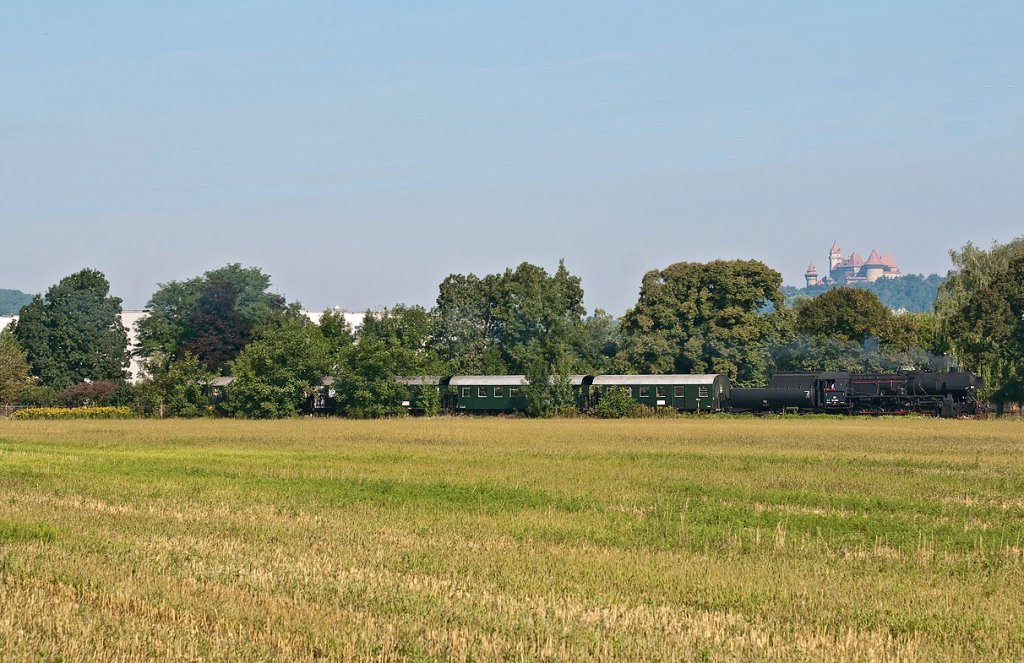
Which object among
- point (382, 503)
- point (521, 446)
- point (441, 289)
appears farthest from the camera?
point (441, 289)

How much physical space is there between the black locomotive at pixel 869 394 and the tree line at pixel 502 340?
9.68m

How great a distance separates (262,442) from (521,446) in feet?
45.0

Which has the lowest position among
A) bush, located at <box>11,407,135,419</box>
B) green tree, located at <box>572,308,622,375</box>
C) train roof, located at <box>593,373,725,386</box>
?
bush, located at <box>11,407,135,419</box>

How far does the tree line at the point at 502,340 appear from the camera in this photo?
316ft

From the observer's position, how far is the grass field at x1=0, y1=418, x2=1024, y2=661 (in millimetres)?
13367

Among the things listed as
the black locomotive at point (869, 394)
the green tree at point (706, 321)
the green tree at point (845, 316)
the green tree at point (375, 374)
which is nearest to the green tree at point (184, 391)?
the green tree at point (375, 374)

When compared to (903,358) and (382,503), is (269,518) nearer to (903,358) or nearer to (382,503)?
(382,503)

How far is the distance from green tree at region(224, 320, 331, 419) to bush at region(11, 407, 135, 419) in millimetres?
11221

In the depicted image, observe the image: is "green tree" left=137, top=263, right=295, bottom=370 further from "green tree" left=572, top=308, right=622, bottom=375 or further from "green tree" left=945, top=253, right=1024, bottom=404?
"green tree" left=945, top=253, right=1024, bottom=404

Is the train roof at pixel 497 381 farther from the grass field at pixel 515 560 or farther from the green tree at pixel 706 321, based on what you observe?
the grass field at pixel 515 560

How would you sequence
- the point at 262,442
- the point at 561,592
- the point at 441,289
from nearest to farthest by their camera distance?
the point at 561,592
the point at 262,442
the point at 441,289

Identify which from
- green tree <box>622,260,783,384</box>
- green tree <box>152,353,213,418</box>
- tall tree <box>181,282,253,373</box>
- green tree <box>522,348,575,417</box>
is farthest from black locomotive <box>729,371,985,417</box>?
tall tree <box>181,282,253,373</box>

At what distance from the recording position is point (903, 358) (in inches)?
4331

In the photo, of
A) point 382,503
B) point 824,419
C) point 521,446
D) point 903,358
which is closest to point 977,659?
point 382,503
